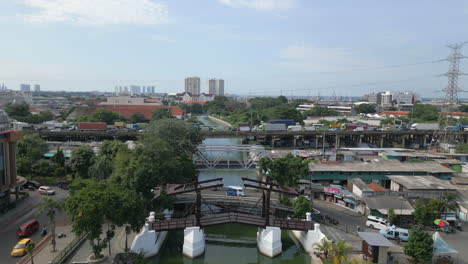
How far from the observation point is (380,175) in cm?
2702

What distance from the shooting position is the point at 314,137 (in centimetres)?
5422

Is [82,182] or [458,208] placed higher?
[82,182]

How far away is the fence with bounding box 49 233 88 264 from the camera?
1373cm

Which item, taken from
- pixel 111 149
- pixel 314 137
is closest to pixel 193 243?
pixel 111 149

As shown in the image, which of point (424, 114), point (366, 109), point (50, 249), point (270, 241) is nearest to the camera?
point (50, 249)

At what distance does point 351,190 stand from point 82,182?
1756 centimetres

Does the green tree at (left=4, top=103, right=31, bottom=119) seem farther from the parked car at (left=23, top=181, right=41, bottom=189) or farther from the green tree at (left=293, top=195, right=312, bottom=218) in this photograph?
the green tree at (left=293, top=195, right=312, bottom=218)

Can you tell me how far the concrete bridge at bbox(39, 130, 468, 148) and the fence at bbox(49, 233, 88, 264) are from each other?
32.9 m

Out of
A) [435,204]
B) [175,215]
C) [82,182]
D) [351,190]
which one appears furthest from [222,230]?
[435,204]

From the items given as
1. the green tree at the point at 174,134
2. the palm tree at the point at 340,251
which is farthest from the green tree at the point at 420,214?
the green tree at the point at 174,134

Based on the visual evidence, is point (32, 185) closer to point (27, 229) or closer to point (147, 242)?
point (27, 229)

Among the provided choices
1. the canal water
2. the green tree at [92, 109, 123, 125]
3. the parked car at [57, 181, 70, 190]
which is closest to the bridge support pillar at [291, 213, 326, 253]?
the canal water

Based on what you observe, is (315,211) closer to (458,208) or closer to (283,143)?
(458,208)

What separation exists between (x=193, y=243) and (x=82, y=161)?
46.9ft
